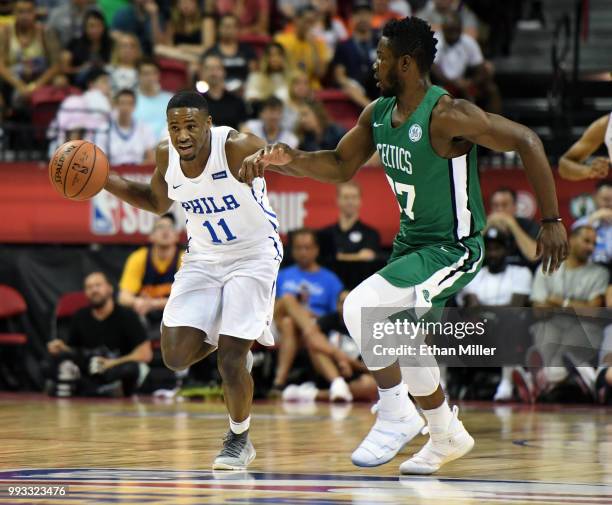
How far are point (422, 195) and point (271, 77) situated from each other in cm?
871

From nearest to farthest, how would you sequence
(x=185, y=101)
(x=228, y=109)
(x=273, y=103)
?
(x=185, y=101) → (x=273, y=103) → (x=228, y=109)

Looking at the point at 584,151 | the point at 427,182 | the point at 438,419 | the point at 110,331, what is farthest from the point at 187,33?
the point at 438,419

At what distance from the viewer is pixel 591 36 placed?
16250mm

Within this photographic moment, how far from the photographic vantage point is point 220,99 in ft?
45.2

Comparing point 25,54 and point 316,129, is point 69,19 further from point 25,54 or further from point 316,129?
point 316,129

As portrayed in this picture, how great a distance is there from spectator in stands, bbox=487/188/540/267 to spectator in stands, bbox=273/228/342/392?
1.65 m

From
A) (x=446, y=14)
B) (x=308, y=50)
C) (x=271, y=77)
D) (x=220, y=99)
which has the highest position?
(x=446, y=14)

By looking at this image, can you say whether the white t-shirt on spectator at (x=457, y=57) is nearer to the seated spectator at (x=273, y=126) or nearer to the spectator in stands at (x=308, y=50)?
the spectator in stands at (x=308, y=50)

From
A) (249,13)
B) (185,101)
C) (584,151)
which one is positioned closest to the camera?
(185,101)

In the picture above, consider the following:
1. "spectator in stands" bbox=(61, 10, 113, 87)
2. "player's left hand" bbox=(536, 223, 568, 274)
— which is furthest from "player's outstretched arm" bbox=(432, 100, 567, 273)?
"spectator in stands" bbox=(61, 10, 113, 87)

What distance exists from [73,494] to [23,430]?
3475mm

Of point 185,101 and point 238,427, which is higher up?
point 185,101

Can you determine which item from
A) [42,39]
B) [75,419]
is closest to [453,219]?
[75,419]

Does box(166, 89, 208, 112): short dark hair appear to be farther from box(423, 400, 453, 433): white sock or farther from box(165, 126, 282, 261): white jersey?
box(423, 400, 453, 433): white sock
